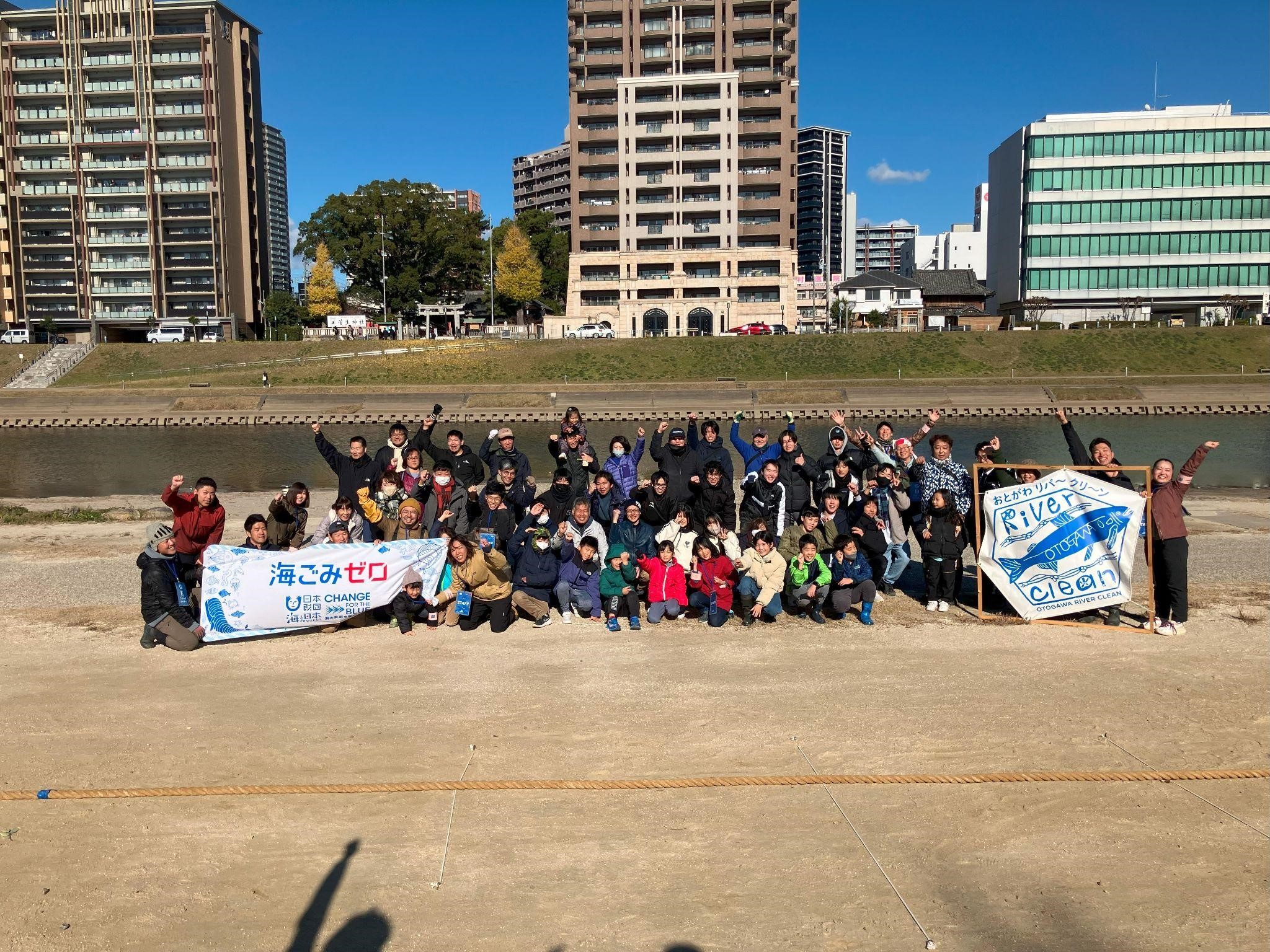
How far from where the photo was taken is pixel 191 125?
287 ft

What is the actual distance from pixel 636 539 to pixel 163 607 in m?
5.76

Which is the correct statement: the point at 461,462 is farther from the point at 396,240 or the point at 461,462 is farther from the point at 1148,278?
the point at 1148,278

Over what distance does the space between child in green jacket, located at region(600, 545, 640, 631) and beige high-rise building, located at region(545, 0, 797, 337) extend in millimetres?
75711

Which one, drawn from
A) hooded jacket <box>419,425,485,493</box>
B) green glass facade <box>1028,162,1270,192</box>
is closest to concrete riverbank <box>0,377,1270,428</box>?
green glass facade <box>1028,162,1270,192</box>

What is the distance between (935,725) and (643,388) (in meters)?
52.7

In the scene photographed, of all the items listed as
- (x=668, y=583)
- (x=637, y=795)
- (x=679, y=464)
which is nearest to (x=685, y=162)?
(x=679, y=464)

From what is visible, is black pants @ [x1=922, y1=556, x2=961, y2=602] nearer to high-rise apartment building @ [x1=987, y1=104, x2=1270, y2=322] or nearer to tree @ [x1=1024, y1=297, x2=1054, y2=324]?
tree @ [x1=1024, y1=297, x2=1054, y2=324]

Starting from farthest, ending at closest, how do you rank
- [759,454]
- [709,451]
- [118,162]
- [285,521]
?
[118,162] → [709,451] → [759,454] → [285,521]

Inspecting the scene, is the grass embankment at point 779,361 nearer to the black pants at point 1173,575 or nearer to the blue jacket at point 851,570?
the blue jacket at point 851,570

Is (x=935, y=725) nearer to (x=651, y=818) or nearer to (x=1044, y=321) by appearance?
(x=651, y=818)

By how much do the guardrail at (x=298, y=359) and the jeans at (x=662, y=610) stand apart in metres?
62.8

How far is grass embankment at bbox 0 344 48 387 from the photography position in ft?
225

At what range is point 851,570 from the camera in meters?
11.5

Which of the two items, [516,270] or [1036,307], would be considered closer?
[1036,307]
